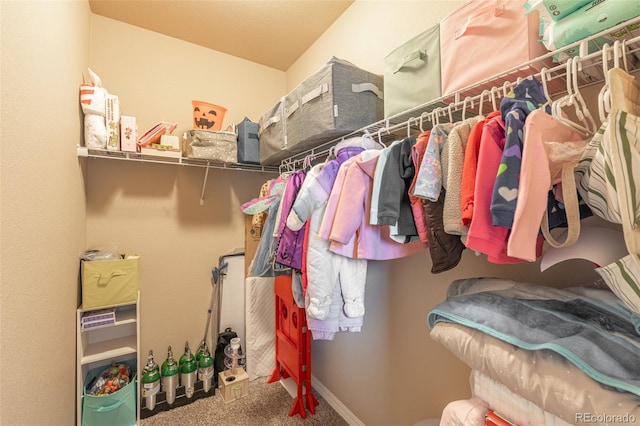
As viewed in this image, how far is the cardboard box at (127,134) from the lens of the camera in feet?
5.98

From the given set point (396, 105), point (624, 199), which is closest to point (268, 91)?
point (396, 105)

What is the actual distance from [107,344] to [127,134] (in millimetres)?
1484

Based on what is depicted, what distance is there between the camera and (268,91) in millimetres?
2719

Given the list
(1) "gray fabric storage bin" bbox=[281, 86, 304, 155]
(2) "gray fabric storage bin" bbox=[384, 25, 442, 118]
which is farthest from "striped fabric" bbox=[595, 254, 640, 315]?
(1) "gray fabric storage bin" bbox=[281, 86, 304, 155]

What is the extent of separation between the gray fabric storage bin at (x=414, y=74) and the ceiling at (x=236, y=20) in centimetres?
109


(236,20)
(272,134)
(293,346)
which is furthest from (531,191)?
(236,20)

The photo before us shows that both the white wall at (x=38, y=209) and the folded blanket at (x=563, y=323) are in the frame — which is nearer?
the folded blanket at (x=563, y=323)

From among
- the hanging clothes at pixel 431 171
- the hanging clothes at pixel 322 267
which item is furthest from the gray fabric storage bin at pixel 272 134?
the hanging clothes at pixel 431 171

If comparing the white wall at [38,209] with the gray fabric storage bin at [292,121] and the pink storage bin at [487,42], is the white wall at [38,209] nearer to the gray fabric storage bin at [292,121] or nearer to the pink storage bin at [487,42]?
the gray fabric storage bin at [292,121]

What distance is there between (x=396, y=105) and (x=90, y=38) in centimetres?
231

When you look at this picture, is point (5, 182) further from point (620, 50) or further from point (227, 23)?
point (227, 23)

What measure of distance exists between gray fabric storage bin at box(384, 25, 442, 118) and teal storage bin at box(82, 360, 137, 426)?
230 centimetres

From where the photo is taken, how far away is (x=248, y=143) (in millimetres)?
2230

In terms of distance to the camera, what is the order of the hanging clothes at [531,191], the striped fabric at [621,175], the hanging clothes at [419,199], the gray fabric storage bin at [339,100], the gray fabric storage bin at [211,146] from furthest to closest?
1. the gray fabric storage bin at [211,146]
2. the gray fabric storage bin at [339,100]
3. the hanging clothes at [419,199]
4. the hanging clothes at [531,191]
5. the striped fabric at [621,175]
